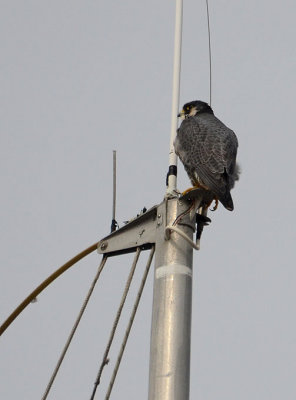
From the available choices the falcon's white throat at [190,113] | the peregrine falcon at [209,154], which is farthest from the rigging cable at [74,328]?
the falcon's white throat at [190,113]

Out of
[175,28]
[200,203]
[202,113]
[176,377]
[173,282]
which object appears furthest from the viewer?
[202,113]

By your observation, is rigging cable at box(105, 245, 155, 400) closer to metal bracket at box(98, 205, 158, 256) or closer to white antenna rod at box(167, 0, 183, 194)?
metal bracket at box(98, 205, 158, 256)

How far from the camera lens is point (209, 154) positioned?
6043 millimetres

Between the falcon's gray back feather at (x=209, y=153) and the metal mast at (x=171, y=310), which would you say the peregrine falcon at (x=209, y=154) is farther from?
the metal mast at (x=171, y=310)

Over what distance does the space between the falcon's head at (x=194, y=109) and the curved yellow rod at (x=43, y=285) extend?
333 centimetres

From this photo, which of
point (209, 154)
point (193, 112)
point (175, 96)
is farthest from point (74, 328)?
point (193, 112)

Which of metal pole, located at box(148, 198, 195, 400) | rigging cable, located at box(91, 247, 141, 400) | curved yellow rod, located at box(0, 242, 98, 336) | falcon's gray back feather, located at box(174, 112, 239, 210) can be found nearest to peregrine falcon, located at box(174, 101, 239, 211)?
falcon's gray back feather, located at box(174, 112, 239, 210)

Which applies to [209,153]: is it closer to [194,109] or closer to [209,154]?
[209,154]

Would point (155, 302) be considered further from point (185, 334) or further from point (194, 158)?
point (194, 158)

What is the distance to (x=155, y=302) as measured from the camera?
3.51m

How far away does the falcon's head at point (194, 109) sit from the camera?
771 centimetres

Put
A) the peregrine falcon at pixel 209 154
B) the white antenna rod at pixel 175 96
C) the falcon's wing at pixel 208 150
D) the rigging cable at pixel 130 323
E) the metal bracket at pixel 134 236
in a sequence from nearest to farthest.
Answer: the rigging cable at pixel 130 323
the metal bracket at pixel 134 236
the white antenna rod at pixel 175 96
the peregrine falcon at pixel 209 154
the falcon's wing at pixel 208 150

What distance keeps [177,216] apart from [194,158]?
2.40 m

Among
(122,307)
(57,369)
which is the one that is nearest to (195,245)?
(122,307)
